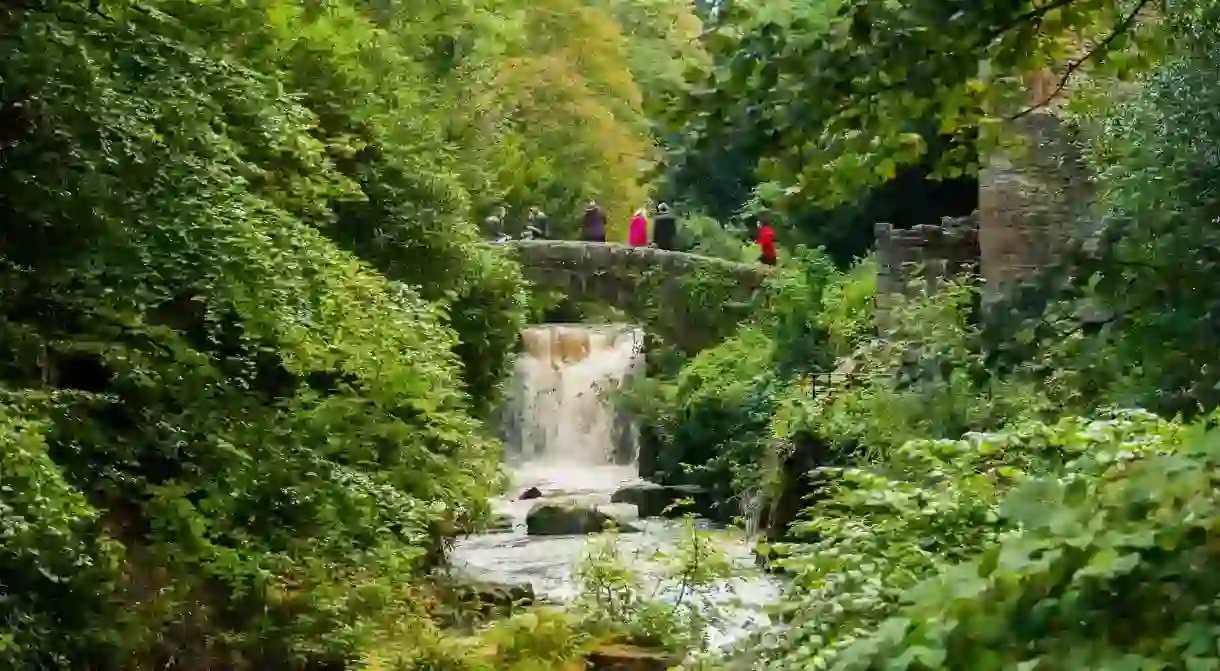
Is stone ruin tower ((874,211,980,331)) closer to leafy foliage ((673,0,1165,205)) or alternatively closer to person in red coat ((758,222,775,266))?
person in red coat ((758,222,775,266))

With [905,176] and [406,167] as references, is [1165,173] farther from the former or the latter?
[905,176]

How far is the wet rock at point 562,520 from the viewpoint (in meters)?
15.4

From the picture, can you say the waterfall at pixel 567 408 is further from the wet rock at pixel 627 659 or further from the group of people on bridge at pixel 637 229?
the wet rock at pixel 627 659

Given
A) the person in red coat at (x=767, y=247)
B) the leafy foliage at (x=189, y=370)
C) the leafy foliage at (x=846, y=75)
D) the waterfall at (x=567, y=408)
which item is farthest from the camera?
the person in red coat at (x=767, y=247)

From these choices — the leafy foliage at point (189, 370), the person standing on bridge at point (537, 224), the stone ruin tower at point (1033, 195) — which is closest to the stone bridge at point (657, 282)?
the person standing on bridge at point (537, 224)

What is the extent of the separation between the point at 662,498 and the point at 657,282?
6734mm

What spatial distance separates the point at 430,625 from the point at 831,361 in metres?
9.17

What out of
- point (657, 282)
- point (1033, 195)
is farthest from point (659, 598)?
point (657, 282)

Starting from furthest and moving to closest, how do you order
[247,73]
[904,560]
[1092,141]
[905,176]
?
1. [905,176]
2. [1092,141]
3. [247,73]
4. [904,560]

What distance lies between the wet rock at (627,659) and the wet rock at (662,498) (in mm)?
8401

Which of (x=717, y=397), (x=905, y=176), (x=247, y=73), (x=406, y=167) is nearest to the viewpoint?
(x=247, y=73)

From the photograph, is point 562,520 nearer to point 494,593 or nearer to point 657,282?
point 494,593

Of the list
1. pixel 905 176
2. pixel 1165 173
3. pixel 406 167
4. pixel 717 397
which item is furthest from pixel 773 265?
pixel 1165 173

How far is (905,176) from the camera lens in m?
18.8
